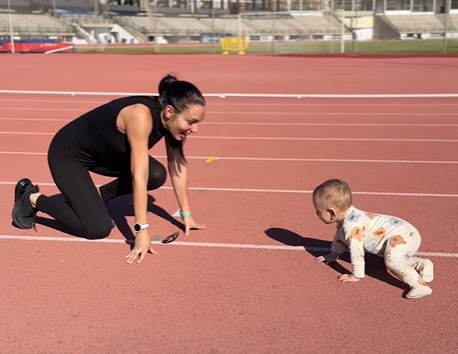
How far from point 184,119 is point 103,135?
744 mm

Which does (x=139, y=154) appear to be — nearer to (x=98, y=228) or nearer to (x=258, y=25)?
(x=98, y=228)

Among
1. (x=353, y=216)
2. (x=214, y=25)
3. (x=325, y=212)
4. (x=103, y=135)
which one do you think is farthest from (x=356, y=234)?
(x=214, y=25)

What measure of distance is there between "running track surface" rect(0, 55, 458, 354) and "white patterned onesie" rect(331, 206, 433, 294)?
0.47ft

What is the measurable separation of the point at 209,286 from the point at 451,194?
3.28m

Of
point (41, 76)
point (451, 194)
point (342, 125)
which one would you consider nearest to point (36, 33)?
point (41, 76)

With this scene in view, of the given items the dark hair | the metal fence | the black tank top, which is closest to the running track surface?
the black tank top

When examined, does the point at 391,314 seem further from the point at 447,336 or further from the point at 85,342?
the point at 85,342

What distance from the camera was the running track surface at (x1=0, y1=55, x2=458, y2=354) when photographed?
10.5 ft

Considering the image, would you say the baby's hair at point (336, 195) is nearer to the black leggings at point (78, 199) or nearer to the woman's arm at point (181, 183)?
the woman's arm at point (181, 183)

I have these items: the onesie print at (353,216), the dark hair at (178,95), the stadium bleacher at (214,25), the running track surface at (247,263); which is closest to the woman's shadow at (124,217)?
the running track surface at (247,263)

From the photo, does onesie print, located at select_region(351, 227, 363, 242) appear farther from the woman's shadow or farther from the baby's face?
the woman's shadow

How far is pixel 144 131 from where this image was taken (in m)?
3.95

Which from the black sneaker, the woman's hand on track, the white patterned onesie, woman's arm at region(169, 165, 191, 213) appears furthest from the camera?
the black sneaker

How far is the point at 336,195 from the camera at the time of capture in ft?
12.3
